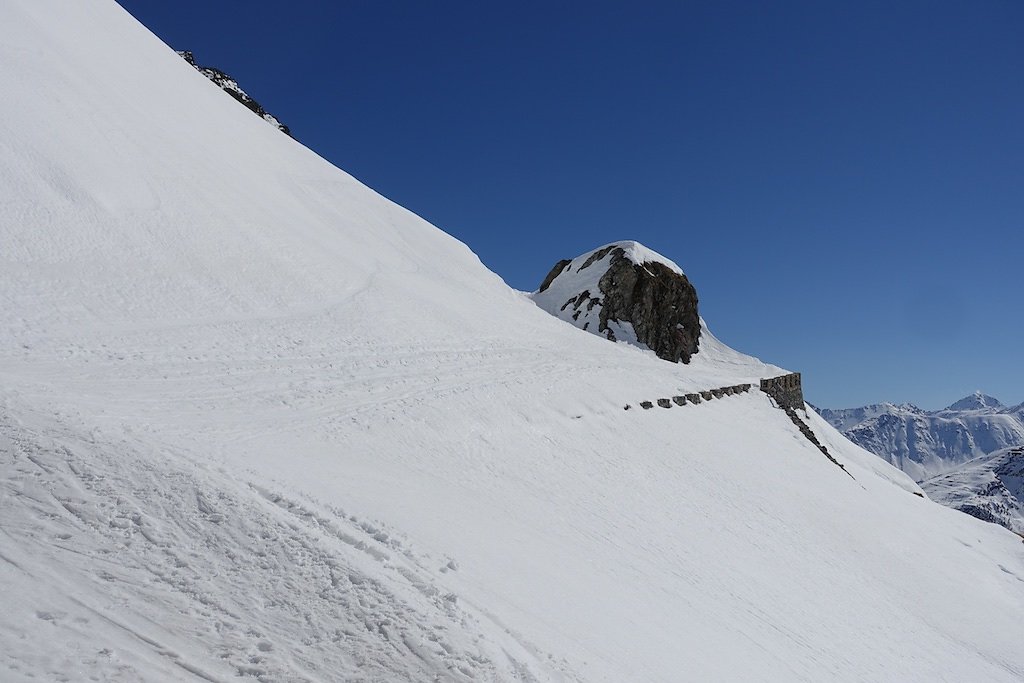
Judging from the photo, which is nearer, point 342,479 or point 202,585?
point 202,585

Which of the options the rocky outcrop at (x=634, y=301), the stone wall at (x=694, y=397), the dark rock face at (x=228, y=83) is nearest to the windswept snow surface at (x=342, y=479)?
the stone wall at (x=694, y=397)

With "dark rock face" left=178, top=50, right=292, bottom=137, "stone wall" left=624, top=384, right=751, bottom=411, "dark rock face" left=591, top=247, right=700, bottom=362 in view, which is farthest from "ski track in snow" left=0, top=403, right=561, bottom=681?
"dark rock face" left=178, top=50, right=292, bottom=137

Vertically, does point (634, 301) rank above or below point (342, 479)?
above

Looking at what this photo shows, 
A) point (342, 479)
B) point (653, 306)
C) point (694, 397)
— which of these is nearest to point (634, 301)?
point (653, 306)

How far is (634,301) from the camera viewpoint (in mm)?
52469

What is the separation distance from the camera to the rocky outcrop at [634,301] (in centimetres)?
5188

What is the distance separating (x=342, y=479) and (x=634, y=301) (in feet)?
149

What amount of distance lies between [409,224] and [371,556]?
1389 inches

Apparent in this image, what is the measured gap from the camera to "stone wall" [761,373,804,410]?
123 feet

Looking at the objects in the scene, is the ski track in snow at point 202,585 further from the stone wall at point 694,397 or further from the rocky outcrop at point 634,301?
the rocky outcrop at point 634,301

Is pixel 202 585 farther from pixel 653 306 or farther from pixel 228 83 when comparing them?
pixel 228 83

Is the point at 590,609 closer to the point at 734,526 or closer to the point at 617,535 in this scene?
the point at 617,535

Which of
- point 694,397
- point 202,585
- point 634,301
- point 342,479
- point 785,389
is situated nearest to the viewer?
point 202,585

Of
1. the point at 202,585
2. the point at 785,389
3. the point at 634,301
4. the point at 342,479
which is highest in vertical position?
the point at 634,301
